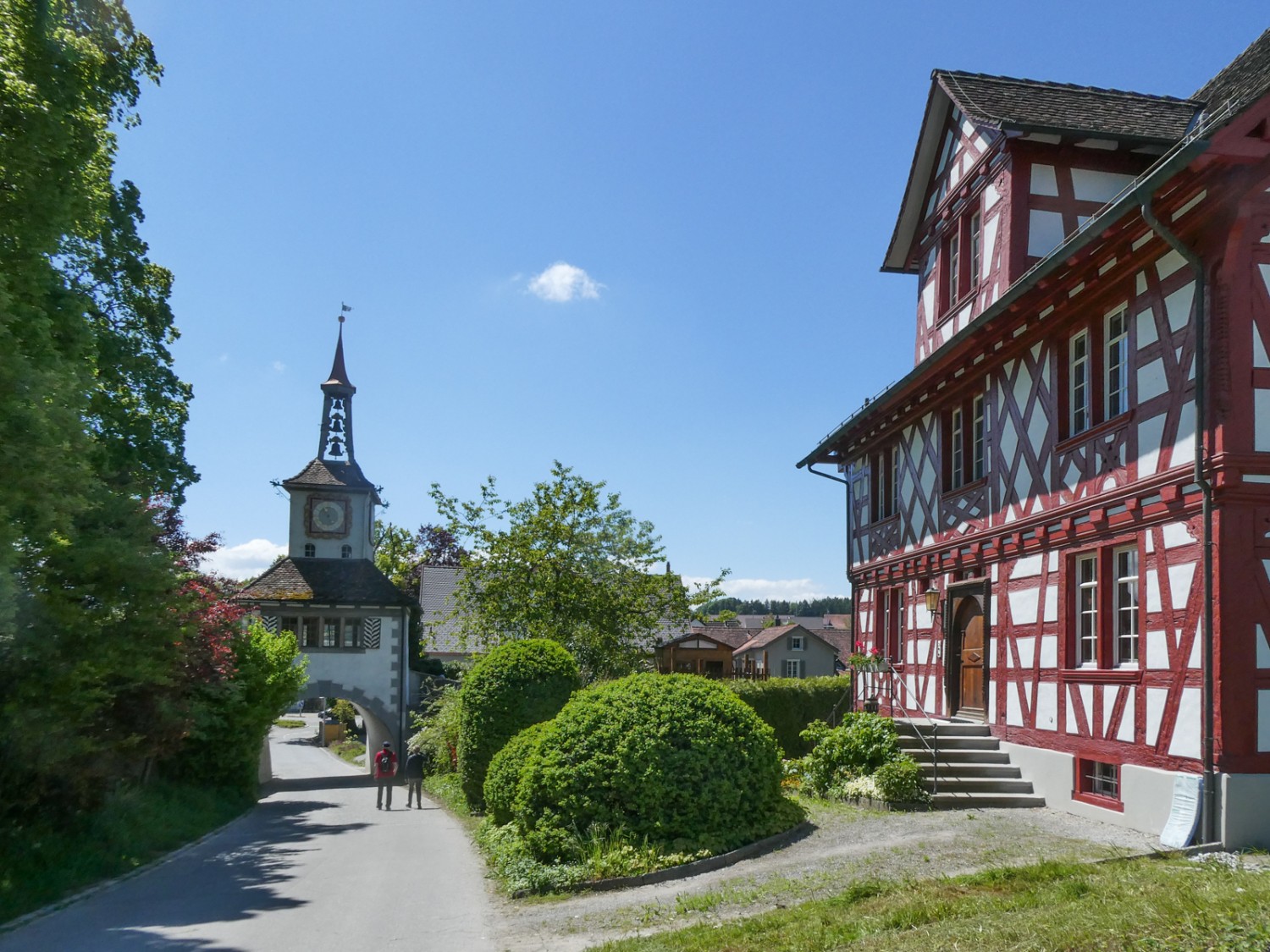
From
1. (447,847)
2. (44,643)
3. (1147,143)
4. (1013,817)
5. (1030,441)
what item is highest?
(1147,143)

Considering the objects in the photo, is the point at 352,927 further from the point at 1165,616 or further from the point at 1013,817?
the point at 1165,616

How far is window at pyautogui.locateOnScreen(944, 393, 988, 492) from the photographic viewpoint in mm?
16297

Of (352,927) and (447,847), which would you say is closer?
(352,927)

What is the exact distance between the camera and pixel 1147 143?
15398mm

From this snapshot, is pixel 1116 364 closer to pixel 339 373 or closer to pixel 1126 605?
pixel 1126 605

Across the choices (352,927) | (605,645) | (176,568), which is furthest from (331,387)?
(352,927)

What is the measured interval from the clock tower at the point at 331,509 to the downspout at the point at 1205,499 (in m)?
35.9

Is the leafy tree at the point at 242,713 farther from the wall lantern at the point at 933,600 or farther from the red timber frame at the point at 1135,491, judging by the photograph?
the red timber frame at the point at 1135,491

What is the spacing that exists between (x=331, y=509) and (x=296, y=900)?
103 feet

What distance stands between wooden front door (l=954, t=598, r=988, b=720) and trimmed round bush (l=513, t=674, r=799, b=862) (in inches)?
183

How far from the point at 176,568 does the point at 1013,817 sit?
37.3 feet

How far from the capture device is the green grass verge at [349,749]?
47838 millimetres

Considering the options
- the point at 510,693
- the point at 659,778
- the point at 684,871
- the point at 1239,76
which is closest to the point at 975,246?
the point at 1239,76

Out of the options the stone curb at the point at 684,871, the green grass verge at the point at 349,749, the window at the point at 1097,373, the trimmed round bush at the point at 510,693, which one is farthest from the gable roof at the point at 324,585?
the window at the point at 1097,373
